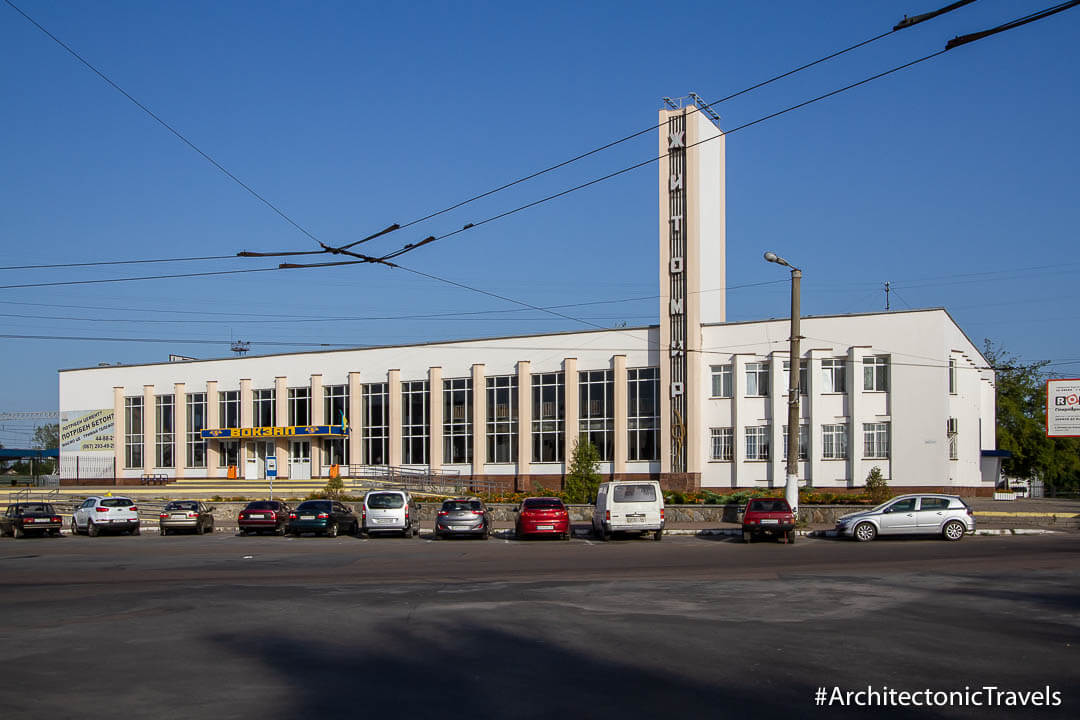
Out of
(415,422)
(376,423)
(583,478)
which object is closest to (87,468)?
(376,423)

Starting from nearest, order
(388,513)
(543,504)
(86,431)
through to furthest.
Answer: (543,504), (388,513), (86,431)

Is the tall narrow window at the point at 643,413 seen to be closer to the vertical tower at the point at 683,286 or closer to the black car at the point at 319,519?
the vertical tower at the point at 683,286

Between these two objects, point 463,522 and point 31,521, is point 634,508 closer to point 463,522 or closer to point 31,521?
point 463,522

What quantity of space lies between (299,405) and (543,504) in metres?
39.3

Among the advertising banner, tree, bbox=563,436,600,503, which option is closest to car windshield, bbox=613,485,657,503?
tree, bbox=563,436,600,503

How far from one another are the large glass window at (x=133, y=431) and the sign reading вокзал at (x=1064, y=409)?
63.8m

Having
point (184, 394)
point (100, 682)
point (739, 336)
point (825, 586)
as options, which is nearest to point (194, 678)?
point (100, 682)

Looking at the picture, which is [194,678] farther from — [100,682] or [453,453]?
[453,453]

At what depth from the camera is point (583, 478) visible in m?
46.3

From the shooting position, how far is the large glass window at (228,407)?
7156cm

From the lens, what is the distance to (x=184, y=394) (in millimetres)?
72812

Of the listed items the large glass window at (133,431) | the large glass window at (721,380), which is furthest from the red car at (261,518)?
the large glass window at (133,431)

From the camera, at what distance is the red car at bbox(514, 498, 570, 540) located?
3334cm

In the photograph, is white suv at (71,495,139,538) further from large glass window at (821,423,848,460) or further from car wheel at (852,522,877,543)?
large glass window at (821,423,848,460)
